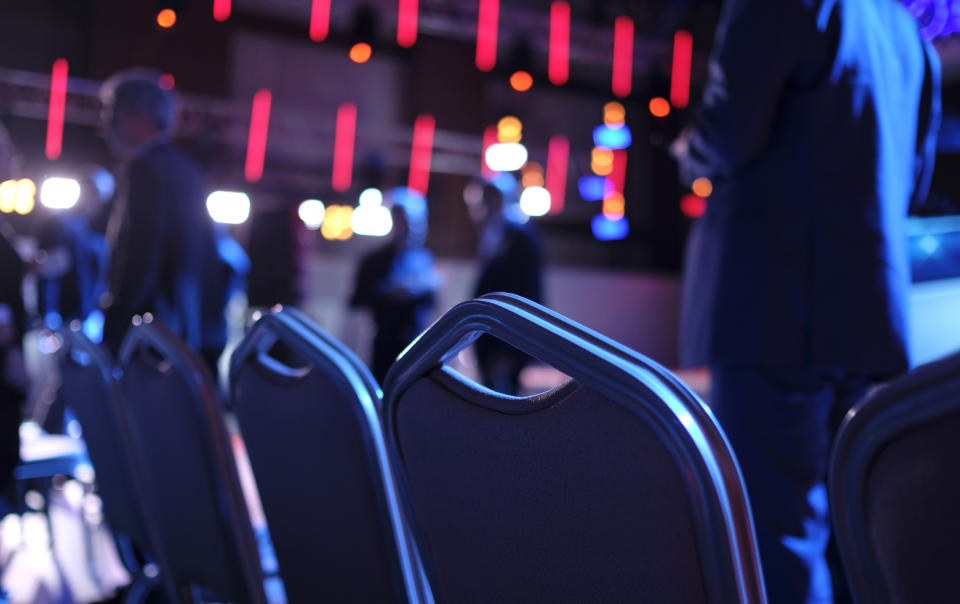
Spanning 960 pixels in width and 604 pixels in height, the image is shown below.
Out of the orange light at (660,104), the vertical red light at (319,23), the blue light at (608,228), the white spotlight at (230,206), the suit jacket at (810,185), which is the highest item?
the vertical red light at (319,23)

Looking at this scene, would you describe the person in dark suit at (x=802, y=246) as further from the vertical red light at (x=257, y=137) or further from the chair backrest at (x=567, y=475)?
the vertical red light at (x=257, y=137)

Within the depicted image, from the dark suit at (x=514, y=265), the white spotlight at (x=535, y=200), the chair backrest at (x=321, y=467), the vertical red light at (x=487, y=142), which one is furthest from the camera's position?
the white spotlight at (x=535, y=200)

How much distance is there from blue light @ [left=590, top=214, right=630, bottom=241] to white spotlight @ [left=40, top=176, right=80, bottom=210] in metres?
6.45

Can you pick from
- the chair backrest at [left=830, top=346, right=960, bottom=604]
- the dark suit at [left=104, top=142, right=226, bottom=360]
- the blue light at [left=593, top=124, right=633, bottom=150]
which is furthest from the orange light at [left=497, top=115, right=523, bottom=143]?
the chair backrest at [left=830, top=346, right=960, bottom=604]

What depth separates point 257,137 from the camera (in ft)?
29.3

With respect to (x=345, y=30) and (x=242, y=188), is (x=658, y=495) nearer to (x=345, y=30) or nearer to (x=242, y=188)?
(x=242, y=188)

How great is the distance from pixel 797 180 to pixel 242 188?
8.18 metres

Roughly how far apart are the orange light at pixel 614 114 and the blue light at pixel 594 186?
2.81 feet

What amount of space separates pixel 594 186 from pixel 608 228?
2.08 ft

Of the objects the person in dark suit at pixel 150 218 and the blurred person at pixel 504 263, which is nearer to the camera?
the person in dark suit at pixel 150 218

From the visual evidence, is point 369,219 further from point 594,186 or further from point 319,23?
point 594,186

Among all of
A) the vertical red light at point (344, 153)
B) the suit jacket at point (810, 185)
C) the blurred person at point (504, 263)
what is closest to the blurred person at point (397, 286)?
the blurred person at point (504, 263)

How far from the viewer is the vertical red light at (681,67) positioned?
1002cm

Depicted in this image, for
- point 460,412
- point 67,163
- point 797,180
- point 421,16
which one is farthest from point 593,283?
point 460,412
